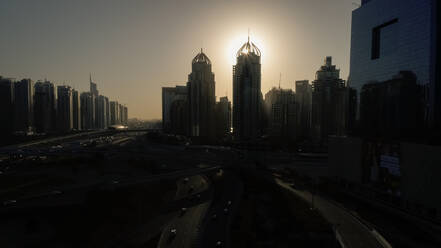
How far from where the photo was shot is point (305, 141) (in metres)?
54.4

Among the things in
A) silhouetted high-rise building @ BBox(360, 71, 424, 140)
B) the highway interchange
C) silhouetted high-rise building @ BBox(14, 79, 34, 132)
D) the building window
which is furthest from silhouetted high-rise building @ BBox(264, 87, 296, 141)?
silhouetted high-rise building @ BBox(14, 79, 34, 132)

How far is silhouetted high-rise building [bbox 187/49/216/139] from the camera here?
186 ft

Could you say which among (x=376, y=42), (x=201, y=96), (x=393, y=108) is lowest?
(x=393, y=108)

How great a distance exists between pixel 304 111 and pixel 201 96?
26650 millimetres

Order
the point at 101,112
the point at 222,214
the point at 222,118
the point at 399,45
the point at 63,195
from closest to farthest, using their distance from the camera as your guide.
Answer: the point at 222,214
the point at 63,195
the point at 399,45
the point at 222,118
the point at 101,112

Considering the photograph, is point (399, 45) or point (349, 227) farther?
point (399, 45)

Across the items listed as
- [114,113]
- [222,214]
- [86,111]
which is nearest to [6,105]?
[86,111]

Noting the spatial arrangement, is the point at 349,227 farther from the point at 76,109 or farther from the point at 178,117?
the point at 76,109

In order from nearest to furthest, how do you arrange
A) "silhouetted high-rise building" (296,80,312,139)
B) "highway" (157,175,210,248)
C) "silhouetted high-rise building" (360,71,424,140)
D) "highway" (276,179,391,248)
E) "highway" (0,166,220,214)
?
"highway" (157,175,210,248) < "highway" (276,179,391,248) < "highway" (0,166,220,214) < "silhouetted high-rise building" (360,71,424,140) < "silhouetted high-rise building" (296,80,312,139)

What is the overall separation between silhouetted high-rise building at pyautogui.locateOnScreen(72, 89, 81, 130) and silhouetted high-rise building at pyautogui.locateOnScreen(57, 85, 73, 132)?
247 cm

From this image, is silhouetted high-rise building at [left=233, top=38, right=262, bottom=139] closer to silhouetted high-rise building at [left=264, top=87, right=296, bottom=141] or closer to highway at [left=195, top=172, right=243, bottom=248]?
silhouetted high-rise building at [left=264, top=87, right=296, bottom=141]

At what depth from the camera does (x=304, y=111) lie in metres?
64.6

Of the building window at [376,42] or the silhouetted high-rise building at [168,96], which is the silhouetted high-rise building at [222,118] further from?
the building window at [376,42]

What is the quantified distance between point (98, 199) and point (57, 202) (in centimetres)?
309
